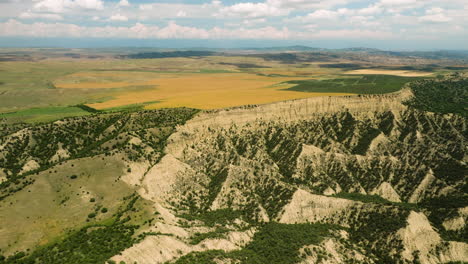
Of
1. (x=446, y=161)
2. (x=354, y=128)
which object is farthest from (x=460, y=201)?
(x=354, y=128)

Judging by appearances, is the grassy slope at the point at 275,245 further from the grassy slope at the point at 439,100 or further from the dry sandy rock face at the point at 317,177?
the grassy slope at the point at 439,100

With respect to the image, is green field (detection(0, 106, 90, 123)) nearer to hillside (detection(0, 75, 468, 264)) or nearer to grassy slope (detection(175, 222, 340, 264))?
hillside (detection(0, 75, 468, 264))

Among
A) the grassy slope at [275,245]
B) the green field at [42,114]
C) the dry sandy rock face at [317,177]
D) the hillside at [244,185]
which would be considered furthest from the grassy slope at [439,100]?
the green field at [42,114]

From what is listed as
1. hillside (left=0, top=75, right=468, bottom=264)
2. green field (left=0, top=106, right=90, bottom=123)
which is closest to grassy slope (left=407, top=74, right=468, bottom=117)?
hillside (left=0, top=75, right=468, bottom=264)

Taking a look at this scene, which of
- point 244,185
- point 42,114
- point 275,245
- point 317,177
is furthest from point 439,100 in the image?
point 42,114

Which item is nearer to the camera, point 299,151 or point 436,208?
point 436,208

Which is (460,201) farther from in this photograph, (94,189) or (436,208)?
(94,189)

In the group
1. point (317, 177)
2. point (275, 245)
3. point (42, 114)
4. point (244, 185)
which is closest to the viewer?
point (275, 245)

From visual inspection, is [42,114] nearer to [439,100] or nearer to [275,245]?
[275,245]
